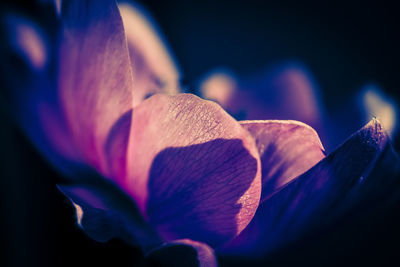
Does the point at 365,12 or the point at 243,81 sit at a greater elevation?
the point at 365,12

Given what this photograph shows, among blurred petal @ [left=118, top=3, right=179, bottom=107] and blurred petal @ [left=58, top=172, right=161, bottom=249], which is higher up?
blurred petal @ [left=118, top=3, right=179, bottom=107]

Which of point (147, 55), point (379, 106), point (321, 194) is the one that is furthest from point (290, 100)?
point (321, 194)

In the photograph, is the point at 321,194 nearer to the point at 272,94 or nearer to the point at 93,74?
the point at 93,74

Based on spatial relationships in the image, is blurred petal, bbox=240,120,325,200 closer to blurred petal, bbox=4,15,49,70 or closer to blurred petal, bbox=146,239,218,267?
blurred petal, bbox=146,239,218,267

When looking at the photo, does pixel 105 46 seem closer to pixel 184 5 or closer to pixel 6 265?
pixel 6 265

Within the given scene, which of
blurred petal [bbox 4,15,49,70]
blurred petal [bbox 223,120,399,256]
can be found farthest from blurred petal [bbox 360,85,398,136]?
blurred petal [bbox 4,15,49,70]

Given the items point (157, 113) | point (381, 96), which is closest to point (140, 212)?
point (157, 113)
